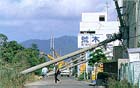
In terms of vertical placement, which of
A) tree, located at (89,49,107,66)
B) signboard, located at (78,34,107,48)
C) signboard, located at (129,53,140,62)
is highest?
signboard, located at (78,34,107,48)

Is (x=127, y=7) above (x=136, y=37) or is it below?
above

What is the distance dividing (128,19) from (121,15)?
1882 millimetres

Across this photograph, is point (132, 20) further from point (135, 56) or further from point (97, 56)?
point (97, 56)

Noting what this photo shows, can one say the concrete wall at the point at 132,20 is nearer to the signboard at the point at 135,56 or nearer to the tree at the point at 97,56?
the signboard at the point at 135,56

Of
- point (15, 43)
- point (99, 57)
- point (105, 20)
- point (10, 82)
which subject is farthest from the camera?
point (105, 20)

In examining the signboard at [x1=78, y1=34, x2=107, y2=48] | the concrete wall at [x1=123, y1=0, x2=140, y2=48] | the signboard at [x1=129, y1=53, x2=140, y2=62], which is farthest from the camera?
the signboard at [x1=78, y1=34, x2=107, y2=48]

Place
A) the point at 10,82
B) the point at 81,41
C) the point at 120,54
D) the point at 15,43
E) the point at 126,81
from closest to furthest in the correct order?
the point at 126,81 → the point at 10,82 → the point at 120,54 → the point at 15,43 → the point at 81,41

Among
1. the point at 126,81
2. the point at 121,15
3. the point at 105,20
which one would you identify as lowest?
the point at 126,81

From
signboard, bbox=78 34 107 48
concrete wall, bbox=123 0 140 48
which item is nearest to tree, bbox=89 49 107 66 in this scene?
concrete wall, bbox=123 0 140 48

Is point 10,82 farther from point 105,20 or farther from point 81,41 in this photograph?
point 105,20

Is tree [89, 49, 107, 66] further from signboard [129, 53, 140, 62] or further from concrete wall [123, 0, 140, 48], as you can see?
signboard [129, 53, 140, 62]

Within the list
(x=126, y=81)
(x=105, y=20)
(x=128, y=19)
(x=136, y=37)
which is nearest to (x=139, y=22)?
(x=136, y=37)

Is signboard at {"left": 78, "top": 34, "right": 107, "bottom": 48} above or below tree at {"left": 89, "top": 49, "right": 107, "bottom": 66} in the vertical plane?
above

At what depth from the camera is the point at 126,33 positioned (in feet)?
137
